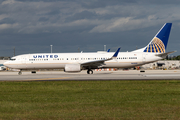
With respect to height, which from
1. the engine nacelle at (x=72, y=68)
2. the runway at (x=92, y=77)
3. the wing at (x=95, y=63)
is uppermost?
the wing at (x=95, y=63)

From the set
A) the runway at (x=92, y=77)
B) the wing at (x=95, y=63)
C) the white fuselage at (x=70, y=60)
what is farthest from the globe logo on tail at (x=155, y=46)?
the wing at (x=95, y=63)

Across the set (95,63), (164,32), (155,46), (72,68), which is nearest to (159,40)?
(155,46)

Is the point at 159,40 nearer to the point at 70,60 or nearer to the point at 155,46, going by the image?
the point at 155,46

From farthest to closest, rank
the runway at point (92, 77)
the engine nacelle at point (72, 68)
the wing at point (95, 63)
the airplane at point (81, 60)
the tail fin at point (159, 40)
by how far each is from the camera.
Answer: the tail fin at point (159, 40)
the airplane at point (81, 60)
the wing at point (95, 63)
the engine nacelle at point (72, 68)
the runway at point (92, 77)

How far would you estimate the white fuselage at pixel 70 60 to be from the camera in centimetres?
4328

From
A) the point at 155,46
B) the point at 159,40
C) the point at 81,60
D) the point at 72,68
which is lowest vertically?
the point at 72,68

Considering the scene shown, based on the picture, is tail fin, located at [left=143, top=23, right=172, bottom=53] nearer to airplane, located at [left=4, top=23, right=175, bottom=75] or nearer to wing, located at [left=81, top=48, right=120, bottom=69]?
airplane, located at [left=4, top=23, right=175, bottom=75]

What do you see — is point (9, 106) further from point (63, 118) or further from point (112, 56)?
point (112, 56)

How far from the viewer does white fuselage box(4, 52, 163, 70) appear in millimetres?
43281

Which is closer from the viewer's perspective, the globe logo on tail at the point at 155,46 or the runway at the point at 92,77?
the runway at the point at 92,77

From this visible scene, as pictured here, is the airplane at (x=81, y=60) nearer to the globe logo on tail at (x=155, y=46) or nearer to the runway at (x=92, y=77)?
the globe logo on tail at (x=155, y=46)

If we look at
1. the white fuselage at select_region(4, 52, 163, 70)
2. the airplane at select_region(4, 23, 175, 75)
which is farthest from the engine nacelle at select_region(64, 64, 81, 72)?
the white fuselage at select_region(4, 52, 163, 70)

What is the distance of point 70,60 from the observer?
143 ft

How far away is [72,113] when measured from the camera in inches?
366
